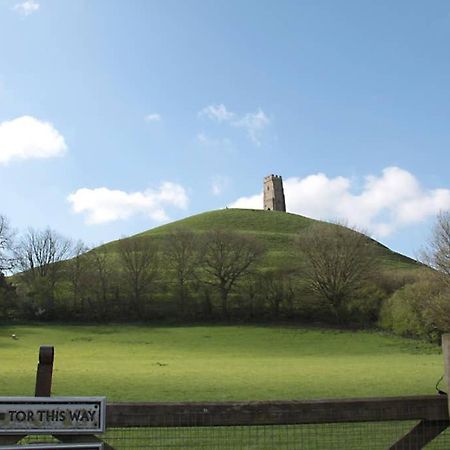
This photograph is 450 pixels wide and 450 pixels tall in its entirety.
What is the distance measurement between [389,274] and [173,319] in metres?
32.4

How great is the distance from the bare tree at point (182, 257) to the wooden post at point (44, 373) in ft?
267

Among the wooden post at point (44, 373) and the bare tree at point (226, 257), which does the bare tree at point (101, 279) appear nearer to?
the bare tree at point (226, 257)

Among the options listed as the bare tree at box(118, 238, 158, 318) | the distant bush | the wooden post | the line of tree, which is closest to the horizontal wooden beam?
the wooden post

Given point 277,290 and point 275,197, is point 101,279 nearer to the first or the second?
point 277,290

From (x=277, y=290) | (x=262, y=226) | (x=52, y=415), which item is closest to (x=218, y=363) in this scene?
(x=52, y=415)

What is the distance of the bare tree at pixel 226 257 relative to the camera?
89812 millimetres

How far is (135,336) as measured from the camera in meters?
67.2

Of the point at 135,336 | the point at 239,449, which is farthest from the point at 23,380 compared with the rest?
the point at 135,336

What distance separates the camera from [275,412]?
5.63 metres

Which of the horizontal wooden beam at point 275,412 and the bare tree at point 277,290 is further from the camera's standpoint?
the bare tree at point 277,290

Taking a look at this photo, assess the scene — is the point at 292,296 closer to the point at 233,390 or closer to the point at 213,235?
the point at 213,235

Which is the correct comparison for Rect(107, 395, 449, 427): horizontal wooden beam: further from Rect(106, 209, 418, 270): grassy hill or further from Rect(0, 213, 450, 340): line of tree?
Rect(106, 209, 418, 270): grassy hill

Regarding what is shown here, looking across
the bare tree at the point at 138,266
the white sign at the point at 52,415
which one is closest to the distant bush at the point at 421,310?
the bare tree at the point at 138,266

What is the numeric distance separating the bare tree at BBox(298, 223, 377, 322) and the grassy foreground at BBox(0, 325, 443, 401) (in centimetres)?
1073
